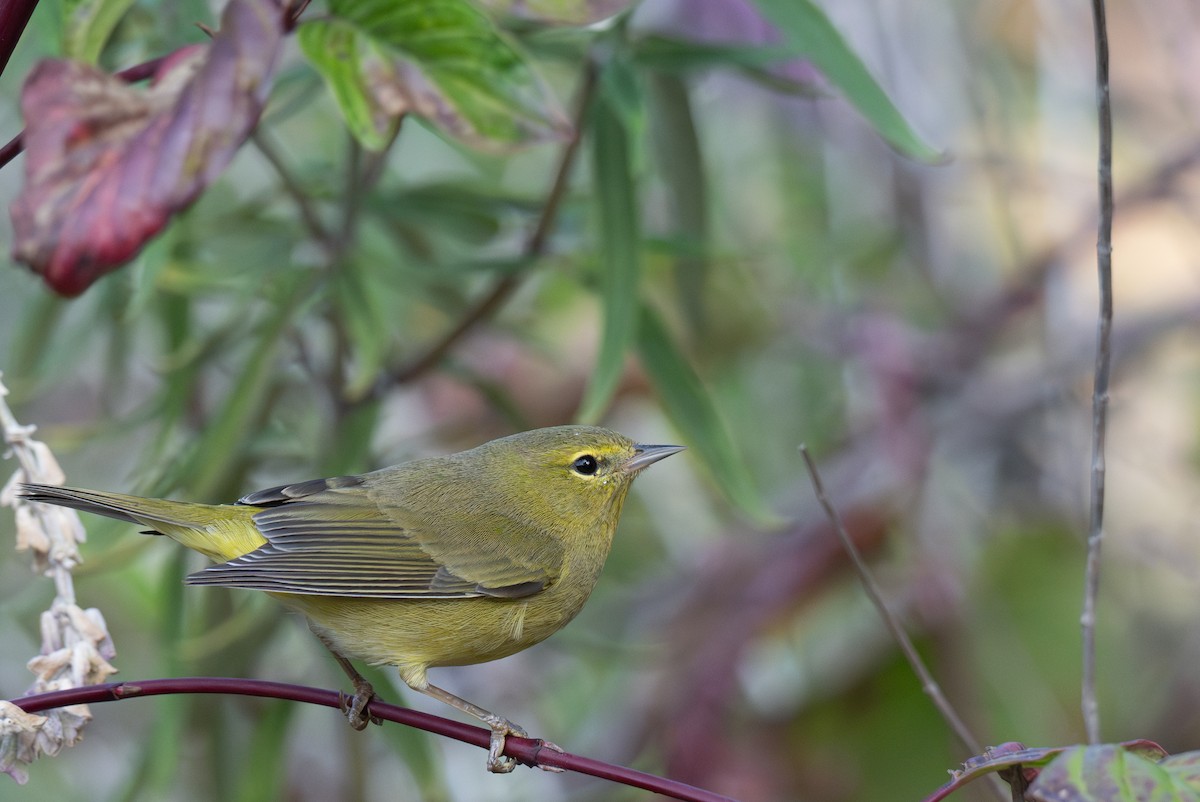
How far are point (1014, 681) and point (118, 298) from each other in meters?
2.80

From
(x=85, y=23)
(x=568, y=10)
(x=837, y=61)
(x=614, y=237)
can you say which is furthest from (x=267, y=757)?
(x=837, y=61)

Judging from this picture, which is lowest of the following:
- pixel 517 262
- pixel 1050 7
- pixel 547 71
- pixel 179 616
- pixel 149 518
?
pixel 179 616

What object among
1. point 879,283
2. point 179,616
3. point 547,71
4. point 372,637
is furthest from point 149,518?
point 879,283

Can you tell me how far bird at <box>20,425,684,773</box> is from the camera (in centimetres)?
215

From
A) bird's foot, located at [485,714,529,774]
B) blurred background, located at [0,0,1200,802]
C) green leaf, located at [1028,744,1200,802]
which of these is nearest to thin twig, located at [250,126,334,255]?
blurred background, located at [0,0,1200,802]

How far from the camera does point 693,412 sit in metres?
2.84

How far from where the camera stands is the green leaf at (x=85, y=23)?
5.13ft

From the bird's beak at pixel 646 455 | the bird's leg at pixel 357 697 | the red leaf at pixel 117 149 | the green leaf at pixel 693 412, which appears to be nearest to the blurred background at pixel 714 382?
the green leaf at pixel 693 412

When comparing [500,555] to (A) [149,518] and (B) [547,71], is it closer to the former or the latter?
(A) [149,518]

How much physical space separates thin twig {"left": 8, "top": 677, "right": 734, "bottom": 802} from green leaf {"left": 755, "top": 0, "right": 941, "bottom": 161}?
1.41 meters

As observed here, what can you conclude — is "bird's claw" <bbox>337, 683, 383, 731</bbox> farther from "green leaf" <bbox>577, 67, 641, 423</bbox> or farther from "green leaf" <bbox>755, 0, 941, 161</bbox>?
"green leaf" <bbox>755, 0, 941, 161</bbox>

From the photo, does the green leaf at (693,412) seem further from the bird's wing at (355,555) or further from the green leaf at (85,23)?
the green leaf at (85,23)

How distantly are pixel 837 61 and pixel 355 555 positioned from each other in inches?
54.2

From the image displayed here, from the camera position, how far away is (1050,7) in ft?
14.0
